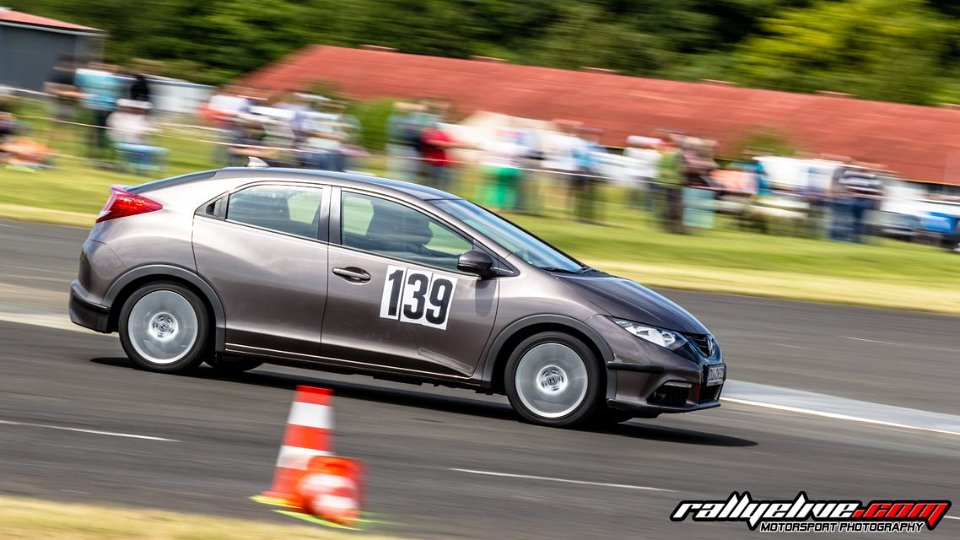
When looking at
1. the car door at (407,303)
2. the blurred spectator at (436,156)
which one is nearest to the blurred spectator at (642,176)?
the blurred spectator at (436,156)

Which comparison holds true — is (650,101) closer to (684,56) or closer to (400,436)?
(684,56)

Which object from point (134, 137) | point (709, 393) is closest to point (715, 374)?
point (709, 393)

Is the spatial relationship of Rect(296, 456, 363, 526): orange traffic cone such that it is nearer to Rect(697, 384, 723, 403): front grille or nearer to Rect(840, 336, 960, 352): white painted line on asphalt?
Rect(697, 384, 723, 403): front grille

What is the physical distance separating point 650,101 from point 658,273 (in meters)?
24.8

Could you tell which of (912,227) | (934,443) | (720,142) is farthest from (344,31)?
(934,443)

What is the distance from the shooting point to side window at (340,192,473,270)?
9734mm

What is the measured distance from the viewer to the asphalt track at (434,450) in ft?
23.0

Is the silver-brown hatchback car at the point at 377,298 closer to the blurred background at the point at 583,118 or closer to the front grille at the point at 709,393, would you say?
the front grille at the point at 709,393

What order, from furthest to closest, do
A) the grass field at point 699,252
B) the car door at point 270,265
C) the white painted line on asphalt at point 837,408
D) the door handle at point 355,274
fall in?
the grass field at point 699,252, the white painted line on asphalt at point 837,408, the car door at point 270,265, the door handle at point 355,274

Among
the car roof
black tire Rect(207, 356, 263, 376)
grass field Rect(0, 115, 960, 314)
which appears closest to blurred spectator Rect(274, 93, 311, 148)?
grass field Rect(0, 115, 960, 314)

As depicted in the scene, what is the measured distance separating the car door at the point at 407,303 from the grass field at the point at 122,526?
3.34 m

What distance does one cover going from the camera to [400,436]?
8852mm

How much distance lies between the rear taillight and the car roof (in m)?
0.08

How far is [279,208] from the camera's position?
10.1 meters
